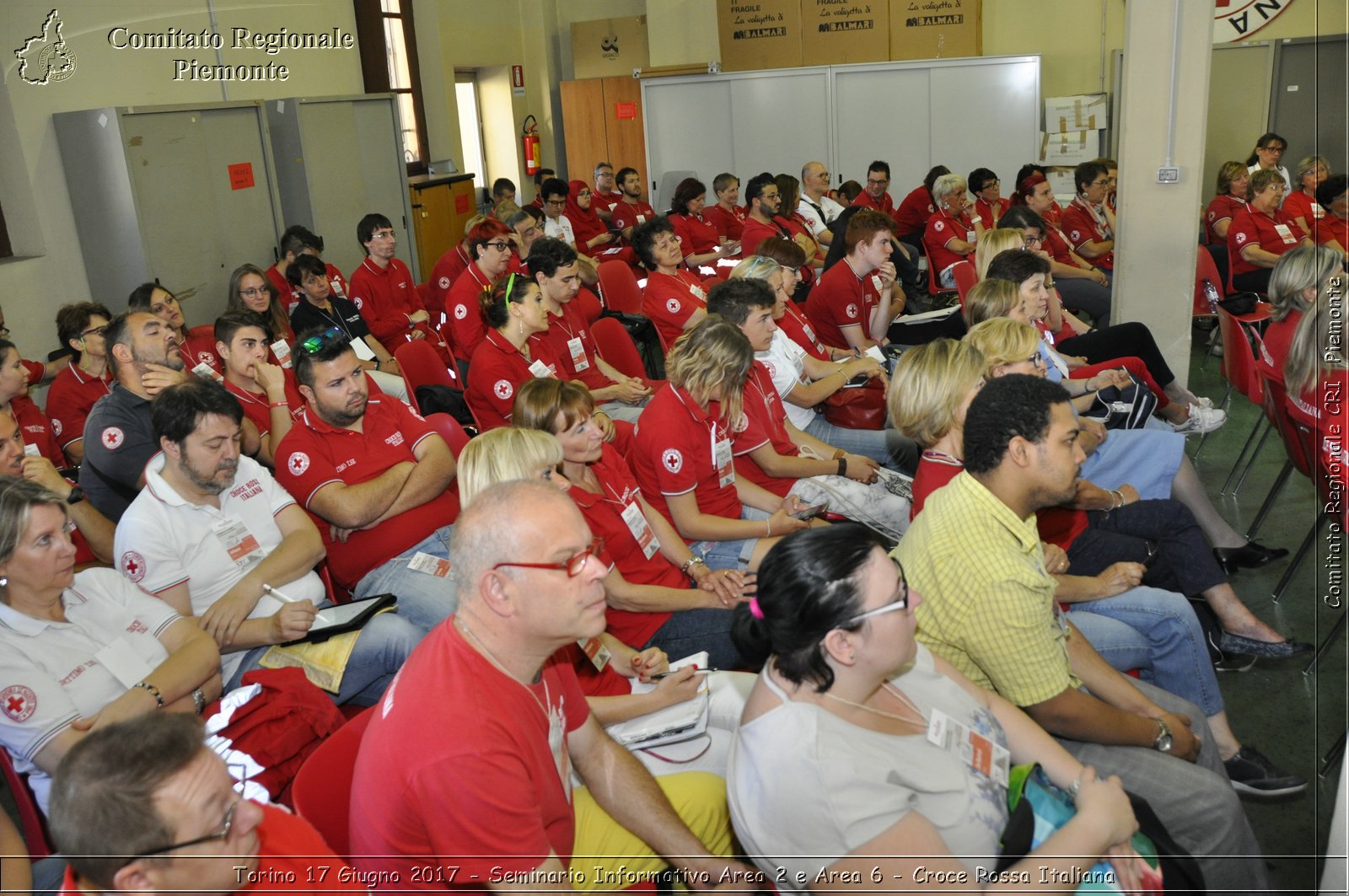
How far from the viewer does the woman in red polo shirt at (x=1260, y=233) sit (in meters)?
6.88

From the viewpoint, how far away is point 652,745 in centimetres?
229

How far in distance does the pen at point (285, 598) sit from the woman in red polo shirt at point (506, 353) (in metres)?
1.51

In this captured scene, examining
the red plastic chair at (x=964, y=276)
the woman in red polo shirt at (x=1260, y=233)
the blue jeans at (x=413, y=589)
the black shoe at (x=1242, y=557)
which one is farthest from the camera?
the woman in red polo shirt at (x=1260, y=233)

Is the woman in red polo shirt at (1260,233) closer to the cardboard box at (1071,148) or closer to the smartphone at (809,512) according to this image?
the cardboard box at (1071,148)

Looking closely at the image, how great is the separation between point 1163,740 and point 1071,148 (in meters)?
8.81

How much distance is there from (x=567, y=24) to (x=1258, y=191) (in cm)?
811

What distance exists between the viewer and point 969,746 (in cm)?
184

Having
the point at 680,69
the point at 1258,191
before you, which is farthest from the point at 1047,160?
the point at 680,69

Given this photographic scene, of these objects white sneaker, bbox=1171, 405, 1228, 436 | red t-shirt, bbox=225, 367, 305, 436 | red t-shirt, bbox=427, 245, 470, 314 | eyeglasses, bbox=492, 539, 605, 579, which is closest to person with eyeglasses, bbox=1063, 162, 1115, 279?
white sneaker, bbox=1171, 405, 1228, 436

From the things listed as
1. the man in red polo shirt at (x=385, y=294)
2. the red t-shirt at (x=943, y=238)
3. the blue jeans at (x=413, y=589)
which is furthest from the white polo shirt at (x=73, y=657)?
the red t-shirt at (x=943, y=238)

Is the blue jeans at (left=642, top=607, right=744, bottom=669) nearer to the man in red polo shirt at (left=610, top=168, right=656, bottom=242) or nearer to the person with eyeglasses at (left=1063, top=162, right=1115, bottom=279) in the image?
the person with eyeglasses at (left=1063, top=162, right=1115, bottom=279)

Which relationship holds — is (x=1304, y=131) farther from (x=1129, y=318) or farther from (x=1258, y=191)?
(x=1129, y=318)

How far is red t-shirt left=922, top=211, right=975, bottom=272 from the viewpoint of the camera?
7625mm

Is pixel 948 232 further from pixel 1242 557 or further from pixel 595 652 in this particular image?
pixel 595 652
